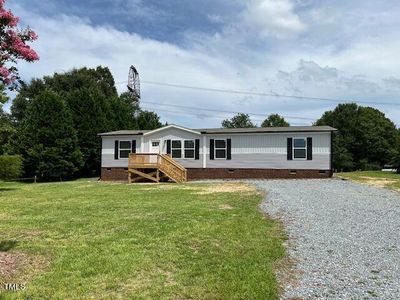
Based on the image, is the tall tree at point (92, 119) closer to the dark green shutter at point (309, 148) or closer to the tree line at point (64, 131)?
the tree line at point (64, 131)

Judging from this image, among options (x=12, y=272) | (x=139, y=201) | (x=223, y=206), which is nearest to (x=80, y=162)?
(x=139, y=201)

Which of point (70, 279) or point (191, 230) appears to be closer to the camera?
point (70, 279)

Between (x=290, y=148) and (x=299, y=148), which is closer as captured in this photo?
(x=299, y=148)

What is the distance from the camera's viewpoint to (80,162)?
29453 mm

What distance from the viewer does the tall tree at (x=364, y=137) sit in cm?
5872

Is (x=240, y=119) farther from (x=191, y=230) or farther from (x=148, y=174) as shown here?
(x=191, y=230)

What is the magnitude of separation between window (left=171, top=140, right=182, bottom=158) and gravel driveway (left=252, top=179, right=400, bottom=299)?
42.1 ft

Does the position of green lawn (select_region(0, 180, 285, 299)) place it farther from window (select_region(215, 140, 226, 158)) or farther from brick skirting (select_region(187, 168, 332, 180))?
window (select_region(215, 140, 226, 158))

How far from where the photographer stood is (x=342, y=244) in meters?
7.23

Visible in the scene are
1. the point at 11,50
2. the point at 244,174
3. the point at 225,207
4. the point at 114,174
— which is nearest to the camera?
the point at 11,50

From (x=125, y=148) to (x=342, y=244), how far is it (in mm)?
20900

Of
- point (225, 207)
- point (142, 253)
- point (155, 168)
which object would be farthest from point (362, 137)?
point (142, 253)

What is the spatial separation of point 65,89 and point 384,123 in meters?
45.1

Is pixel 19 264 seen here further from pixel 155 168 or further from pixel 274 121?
pixel 274 121
